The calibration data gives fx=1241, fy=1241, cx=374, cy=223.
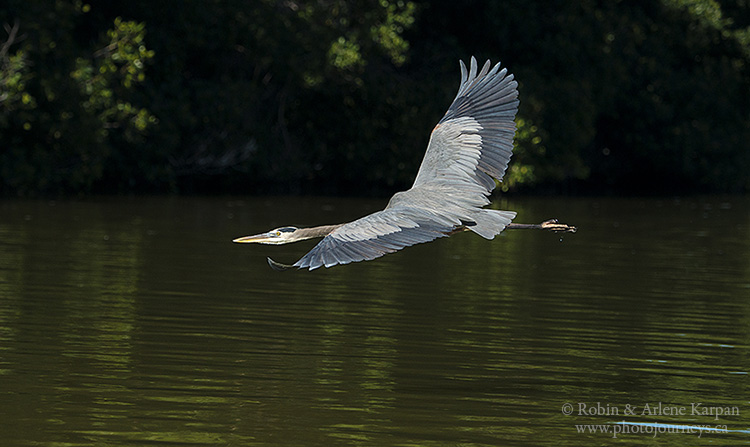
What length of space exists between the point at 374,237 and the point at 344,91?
2778cm

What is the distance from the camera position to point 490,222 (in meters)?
7.12

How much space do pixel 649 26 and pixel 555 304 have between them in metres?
31.0

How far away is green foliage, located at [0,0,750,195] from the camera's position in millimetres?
26906

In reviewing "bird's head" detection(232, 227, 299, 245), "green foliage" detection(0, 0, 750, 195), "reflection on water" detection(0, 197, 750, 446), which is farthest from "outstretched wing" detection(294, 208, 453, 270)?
"green foliage" detection(0, 0, 750, 195)

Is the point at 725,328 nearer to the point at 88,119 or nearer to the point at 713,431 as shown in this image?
the point at 713,431

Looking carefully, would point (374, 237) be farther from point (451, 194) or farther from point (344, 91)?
point (344, 91)

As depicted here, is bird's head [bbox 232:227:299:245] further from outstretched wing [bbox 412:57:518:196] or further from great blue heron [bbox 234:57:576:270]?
outstretched wing [bbox 412:57:518:196]

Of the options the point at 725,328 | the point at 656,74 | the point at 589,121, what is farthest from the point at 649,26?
the point at 725,328

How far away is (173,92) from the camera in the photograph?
1205 inches

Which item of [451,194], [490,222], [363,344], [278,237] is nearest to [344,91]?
[363,344]

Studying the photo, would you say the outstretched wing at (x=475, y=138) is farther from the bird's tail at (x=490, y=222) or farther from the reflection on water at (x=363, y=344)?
the reflection on water at (x=363, y=344)

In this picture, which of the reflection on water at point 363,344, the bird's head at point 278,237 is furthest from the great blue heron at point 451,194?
the reflection on water at point 363,344

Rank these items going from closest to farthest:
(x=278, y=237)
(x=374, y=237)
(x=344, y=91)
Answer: (x=374, y=237) < (x=278, y=237) < (x=344, y=91)

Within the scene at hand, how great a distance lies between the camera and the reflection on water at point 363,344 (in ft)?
22.3
